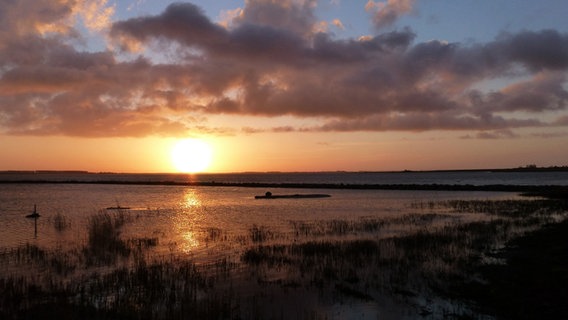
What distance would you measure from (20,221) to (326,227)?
96.3 ft

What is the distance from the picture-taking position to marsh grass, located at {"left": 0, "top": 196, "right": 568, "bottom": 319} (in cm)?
1363

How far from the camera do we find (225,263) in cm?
2067

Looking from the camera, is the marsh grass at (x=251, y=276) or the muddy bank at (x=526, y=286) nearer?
the muddy bank at (x=526, y=286)

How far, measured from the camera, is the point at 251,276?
18.4 metres

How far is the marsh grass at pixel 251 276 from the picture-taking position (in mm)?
13633

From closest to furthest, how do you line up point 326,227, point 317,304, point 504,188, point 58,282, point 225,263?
point 317,304 < point 58,282 < point 225,263 < point 326,227 < point 504,188

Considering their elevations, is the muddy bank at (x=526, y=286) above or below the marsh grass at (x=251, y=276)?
above

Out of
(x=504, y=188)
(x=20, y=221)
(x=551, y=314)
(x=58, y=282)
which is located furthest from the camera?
(x=504, y=188)

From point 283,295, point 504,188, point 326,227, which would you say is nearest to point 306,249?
point 283,295

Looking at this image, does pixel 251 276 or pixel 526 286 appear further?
pixel 251 276

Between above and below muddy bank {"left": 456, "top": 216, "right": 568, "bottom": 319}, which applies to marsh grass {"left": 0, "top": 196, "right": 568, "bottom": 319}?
below

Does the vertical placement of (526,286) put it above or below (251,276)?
above

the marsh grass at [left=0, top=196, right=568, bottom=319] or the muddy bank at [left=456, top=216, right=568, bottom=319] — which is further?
the marsh grass at [left=0, top=196, right=568, bottom=319]

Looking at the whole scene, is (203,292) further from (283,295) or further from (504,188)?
(504,188)
